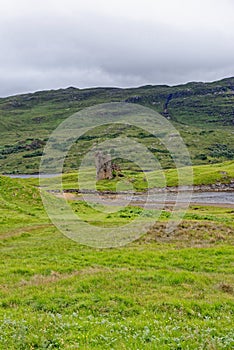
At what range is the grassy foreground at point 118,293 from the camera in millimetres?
10062

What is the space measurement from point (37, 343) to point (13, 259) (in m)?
11.8

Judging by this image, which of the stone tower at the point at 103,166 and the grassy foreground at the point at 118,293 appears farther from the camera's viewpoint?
the stone tower at the point at 103,166

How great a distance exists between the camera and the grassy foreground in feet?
33.0

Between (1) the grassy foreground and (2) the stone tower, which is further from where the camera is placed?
(2) the stone tower

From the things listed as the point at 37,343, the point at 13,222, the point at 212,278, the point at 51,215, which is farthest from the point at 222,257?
the point at 51,215

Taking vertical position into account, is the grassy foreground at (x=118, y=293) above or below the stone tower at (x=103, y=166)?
below

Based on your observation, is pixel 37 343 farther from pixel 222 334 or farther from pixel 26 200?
pixel 26 200

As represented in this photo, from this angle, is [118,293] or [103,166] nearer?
[118,293]

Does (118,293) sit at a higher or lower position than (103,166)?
lower

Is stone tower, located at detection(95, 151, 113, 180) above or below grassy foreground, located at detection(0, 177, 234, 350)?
→ above

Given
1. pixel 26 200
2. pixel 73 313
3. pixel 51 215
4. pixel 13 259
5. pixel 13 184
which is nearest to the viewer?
pixel 73 313

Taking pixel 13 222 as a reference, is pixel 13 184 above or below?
above

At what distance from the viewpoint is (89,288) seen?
1525 cm

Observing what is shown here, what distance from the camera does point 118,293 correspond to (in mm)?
14648
